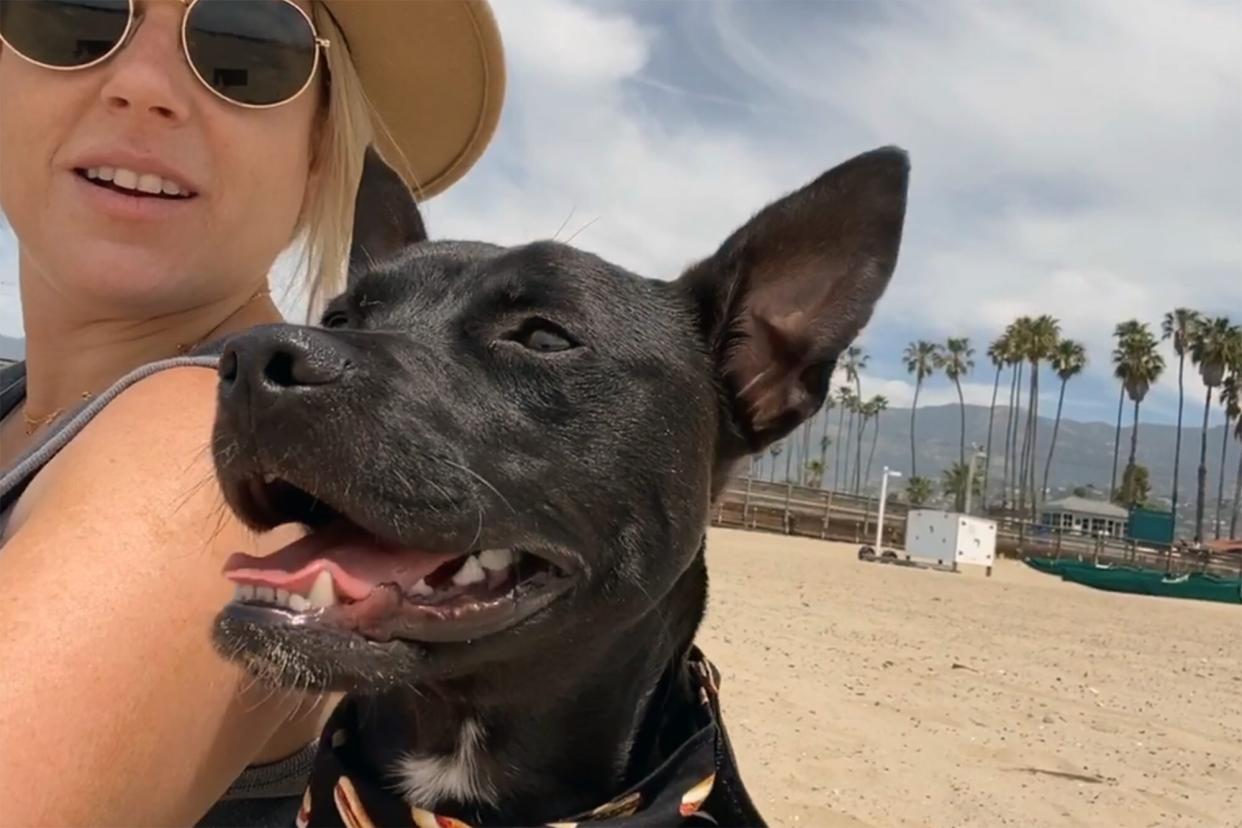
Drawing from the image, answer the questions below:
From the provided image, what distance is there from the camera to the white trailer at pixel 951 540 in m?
35.5

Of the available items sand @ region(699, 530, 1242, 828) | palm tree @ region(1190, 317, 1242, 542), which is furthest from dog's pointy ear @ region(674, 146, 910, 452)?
palm tree @ region(1190, 317, 1242, 542)

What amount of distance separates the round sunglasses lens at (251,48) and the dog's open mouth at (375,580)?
957 millimetres

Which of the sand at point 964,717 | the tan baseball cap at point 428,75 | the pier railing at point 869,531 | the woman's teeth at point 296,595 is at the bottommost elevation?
the sand at point 964,717

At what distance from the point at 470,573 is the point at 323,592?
306 mm

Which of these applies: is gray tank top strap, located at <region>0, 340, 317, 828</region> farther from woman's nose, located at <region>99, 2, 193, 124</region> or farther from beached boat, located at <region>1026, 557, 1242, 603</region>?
beached boat, located at <region>1026, 557, 1242, 603</region>

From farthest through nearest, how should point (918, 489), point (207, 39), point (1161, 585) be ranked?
point (918, 489), point (1161, 585), point (207, 39)

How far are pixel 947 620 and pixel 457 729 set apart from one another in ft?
50.0

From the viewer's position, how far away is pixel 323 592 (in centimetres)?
199

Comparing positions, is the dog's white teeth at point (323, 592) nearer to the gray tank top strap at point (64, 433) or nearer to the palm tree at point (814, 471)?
the gray tank top strap at point (64, 433)

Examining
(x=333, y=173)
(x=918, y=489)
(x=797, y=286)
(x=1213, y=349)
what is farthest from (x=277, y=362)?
(x=918, y=489)

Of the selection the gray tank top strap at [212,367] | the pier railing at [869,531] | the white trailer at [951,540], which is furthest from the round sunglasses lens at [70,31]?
the pier railing at [869,531]

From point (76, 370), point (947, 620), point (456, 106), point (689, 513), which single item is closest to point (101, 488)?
point (76, 370)

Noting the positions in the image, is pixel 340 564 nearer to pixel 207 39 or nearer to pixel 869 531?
pixel 207 39

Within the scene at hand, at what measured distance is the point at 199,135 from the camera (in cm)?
248
